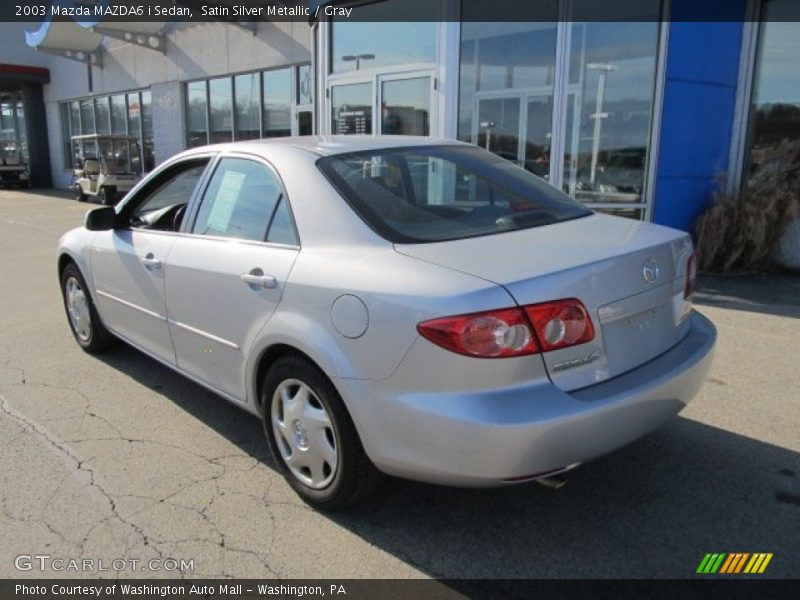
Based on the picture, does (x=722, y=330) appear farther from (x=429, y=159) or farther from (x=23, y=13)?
(x=23, y=13)

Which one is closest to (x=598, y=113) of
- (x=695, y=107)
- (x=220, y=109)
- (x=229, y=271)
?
(x=695, y=107)

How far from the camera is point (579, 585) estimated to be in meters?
2.44

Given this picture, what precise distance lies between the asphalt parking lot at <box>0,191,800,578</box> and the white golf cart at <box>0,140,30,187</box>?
26100mm

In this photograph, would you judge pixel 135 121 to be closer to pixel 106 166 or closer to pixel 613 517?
pixel 106 166

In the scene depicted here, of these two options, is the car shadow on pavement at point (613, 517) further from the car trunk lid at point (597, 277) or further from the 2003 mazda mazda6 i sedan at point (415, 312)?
the car trunk lid at point (597, 277)

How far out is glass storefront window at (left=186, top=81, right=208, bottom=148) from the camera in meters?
19.5

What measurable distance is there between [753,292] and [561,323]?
18.7 feet

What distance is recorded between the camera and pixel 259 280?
2965 mm

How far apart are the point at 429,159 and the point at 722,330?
3521 mm

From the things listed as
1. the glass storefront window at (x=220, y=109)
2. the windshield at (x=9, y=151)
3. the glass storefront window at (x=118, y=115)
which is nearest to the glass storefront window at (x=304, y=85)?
the glass storefront window at (x=220, y=109)

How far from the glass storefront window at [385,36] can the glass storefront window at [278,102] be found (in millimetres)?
6230

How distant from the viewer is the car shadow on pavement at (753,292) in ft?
21.0

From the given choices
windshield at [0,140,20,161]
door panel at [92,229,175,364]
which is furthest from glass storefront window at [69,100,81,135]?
door panel at [92,229,175,364]

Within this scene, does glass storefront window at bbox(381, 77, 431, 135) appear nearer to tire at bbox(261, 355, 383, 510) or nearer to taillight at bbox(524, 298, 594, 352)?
tire at bbox(261, 355, 383, 510)
